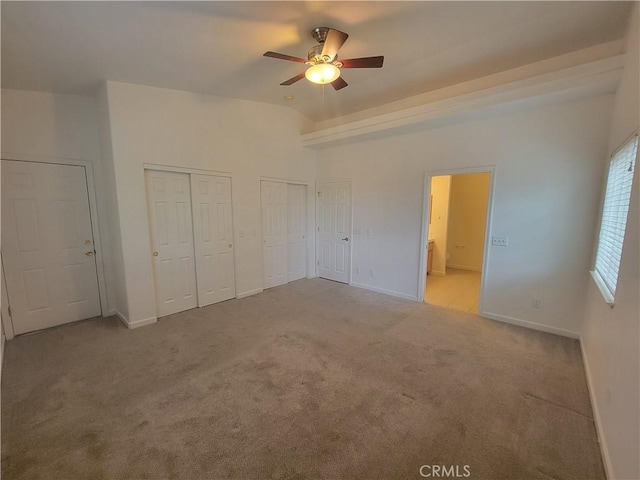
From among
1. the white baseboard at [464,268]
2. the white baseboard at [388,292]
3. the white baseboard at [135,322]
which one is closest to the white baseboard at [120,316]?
the white baseboard at [135,322]

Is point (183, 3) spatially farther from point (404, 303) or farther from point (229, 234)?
point (404, 303)

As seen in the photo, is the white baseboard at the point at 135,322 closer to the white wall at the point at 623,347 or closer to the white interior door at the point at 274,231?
the white interior door at the point at 274,231

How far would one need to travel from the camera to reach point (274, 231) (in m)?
5.00

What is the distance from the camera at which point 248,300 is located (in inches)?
174

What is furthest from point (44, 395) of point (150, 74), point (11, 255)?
point (150, 74)

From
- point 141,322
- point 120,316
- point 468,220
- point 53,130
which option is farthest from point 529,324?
point 53,130

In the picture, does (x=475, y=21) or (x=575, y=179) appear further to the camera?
(x=575, y=179)

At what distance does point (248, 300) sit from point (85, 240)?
233 cm

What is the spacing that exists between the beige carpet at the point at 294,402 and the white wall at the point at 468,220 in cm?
340

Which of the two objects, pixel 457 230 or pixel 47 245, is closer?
pixel 47 245

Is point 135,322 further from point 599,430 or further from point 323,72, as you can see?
point 599,430

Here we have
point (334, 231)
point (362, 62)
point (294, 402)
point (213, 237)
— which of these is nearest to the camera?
point (294, 402)

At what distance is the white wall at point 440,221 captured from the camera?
19.4 feet

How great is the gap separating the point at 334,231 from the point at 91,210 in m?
3.79
